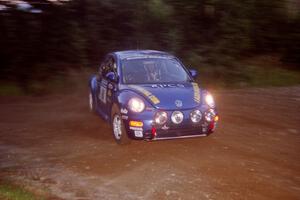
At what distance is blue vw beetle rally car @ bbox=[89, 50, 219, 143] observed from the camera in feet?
26.2

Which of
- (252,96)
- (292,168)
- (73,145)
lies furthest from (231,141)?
(252,96)

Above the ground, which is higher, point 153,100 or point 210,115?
point 153,100

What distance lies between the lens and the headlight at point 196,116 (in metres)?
8.08

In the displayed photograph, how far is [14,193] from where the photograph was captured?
632 centimetres

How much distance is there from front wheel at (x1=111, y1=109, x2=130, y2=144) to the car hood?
0.57 meters

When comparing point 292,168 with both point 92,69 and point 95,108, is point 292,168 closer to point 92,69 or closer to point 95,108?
point 95,108

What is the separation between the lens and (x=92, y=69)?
16797 millimetres

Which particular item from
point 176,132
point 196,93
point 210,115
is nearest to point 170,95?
point 196,93

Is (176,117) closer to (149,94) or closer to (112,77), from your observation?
(149,94)

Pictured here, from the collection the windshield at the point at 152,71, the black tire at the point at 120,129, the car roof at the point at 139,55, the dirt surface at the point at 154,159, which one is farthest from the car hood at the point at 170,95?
the car roof at the point at 139,55

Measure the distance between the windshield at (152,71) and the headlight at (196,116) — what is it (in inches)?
48.5

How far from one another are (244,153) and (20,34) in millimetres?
9812

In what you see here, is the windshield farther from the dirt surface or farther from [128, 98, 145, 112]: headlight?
the dirt surface

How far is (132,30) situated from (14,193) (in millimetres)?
11303
